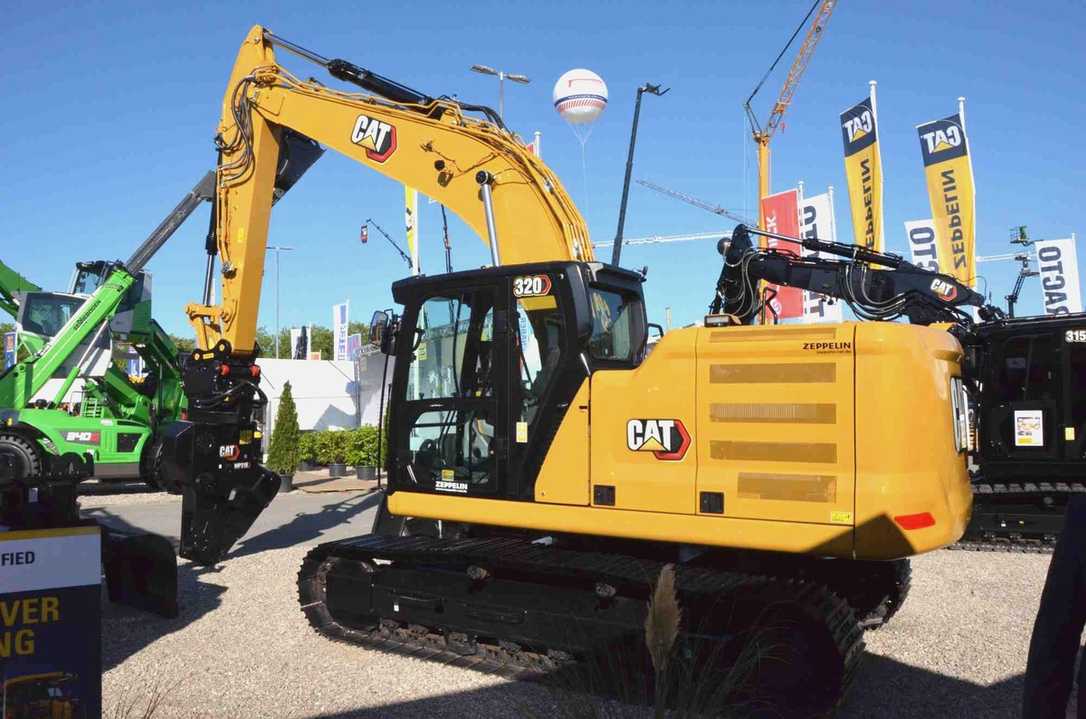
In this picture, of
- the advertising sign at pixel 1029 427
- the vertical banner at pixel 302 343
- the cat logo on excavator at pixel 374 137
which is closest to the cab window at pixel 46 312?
the cat logo on excavator at pixel 374 137

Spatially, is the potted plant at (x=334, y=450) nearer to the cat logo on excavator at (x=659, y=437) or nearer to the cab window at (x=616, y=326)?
the cab window at (x=616, y=326)

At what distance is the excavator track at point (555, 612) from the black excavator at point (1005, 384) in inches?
192

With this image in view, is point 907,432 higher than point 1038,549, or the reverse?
point 907,432

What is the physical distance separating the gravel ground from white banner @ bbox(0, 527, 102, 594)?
0.95m

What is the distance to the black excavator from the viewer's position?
9.65 metres

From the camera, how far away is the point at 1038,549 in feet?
34.3

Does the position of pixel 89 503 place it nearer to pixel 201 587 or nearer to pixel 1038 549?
pixel 201 587

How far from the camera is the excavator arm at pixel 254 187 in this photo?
25.3 feet

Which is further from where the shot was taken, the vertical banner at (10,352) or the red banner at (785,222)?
the red banner at (785,222)

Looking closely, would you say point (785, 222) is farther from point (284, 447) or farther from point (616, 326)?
point (616, 326)

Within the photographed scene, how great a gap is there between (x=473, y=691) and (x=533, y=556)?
93 centimetres

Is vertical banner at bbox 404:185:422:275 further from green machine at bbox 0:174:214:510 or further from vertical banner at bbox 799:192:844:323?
vertical banner at bbox 799:192:844:323

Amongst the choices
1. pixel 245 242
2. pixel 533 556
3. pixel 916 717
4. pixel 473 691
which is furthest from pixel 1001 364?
pixel 245 242

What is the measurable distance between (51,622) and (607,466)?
313 cm
